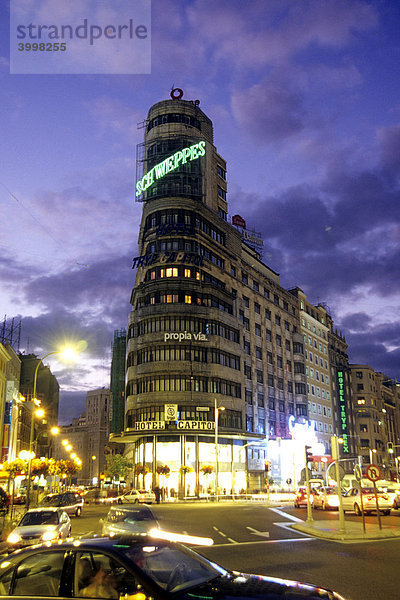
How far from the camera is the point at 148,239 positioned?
7862 centimetres

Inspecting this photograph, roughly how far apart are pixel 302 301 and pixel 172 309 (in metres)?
47.1

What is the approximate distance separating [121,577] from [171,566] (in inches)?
25.8

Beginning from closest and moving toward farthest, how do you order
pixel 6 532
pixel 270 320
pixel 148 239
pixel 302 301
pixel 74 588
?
pixel 74 588 < pixel 6 532 < pixel 148 239 < pixel 270 320 < pixel 302 301

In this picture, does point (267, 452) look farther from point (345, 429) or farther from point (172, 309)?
point (345, 429)

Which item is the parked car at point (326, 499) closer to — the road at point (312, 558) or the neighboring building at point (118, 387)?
the road at point (312, 558)

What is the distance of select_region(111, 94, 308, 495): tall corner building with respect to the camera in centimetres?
7156

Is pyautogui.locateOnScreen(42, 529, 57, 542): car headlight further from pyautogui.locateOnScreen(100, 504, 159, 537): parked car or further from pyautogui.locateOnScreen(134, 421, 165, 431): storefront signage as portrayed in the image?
pyautogui.locateOnScreen(134, 421, 165, 431): storefront signage

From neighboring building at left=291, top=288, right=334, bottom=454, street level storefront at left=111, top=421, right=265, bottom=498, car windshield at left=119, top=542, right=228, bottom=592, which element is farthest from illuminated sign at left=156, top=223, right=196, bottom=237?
car windshield at left=119, top=542, right=228, bottom=592

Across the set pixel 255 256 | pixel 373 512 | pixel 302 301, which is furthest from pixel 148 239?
pixel 373 512

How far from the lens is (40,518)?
19.1 metres

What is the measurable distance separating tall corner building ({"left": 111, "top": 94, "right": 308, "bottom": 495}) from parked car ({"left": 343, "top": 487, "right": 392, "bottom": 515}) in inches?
1160

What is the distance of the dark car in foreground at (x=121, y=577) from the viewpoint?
5828mm

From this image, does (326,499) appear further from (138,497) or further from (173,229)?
(173,229)

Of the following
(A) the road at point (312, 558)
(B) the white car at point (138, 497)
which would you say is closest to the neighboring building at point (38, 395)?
(B) the white car at point (138, 497)
